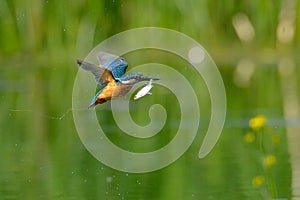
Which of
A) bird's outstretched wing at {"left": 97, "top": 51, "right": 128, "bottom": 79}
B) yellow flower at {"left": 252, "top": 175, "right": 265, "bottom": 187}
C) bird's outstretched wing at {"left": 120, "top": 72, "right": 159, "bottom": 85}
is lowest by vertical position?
yellow flower at {"left": 252, "top": 175, "right": 265, "bottom": 187}

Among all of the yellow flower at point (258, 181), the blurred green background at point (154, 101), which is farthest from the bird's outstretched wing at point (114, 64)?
the yellow flower at point (258, 181)

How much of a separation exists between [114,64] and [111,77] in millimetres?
93

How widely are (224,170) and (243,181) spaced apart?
1.12ft

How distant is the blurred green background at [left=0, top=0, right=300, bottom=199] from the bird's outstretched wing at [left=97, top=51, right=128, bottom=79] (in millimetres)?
653

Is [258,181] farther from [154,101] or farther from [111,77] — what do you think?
[154,101]

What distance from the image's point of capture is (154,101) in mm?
8883

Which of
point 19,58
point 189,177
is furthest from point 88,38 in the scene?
point 189,177

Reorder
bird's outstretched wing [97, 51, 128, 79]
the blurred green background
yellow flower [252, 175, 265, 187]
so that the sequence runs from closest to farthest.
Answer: bird's outstretched wing [97, 51, 128, 79]
yellow flower [252, 175, 265, 187]
the blurred green background

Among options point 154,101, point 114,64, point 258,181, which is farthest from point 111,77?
point 154,101

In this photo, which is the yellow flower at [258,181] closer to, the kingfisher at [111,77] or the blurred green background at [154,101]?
the blurred green background at [154,101]

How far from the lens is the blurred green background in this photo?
5664 mm

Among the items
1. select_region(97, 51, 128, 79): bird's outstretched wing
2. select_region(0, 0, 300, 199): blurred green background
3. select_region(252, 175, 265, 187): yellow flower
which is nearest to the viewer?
select_region(97, 51, 128, 79): bird's outstretched wing

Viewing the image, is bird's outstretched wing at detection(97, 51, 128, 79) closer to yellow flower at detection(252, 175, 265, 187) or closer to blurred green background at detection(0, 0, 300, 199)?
blurred green background at detection(0, 0, 300, 199)

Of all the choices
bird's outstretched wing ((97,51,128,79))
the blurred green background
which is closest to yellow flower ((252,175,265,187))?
the blurred green background
